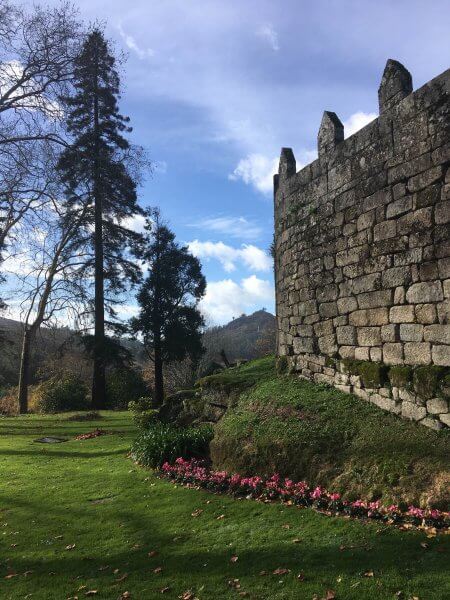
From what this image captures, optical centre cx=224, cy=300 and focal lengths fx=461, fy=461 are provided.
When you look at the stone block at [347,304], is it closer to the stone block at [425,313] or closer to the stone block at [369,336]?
the stone block at [369,336]

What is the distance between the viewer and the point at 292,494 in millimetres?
5629

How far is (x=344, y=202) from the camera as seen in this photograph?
Answer: 7.48m

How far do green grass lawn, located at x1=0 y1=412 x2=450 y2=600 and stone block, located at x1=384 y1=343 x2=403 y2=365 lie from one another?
7.73 ft

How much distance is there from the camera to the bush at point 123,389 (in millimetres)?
21375

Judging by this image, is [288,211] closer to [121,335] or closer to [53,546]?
[53,546]

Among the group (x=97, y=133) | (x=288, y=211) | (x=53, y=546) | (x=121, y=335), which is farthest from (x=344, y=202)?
(x=97, y=133)

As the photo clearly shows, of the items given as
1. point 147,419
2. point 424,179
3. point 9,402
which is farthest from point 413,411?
point 9,402

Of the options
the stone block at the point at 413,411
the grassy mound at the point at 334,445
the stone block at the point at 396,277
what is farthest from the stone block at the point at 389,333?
the grassy mound at the point at 334,445

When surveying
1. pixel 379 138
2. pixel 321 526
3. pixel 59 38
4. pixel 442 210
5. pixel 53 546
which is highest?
pixel 59 38

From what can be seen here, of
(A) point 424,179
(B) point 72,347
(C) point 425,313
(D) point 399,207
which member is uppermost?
(A) point 424,179

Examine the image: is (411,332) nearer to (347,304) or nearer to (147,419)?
(347,304)

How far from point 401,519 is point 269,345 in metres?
30.1

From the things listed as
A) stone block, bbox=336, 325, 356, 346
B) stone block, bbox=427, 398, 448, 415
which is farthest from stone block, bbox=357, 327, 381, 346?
stone block, bbox=427, 398, 448, 415

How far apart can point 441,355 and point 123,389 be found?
17.9 metres
